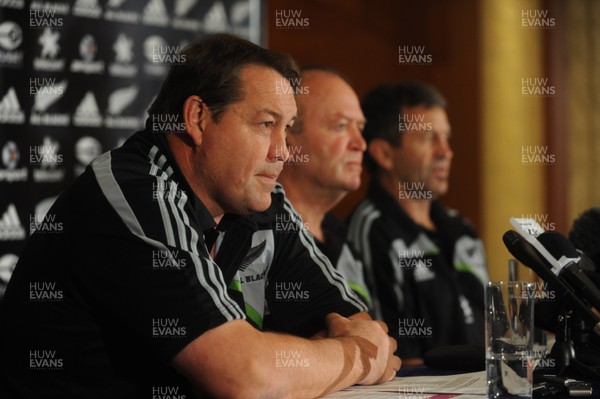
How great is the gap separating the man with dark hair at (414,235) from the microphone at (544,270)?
5.25 feet

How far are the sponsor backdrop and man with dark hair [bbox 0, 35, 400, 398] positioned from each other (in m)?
1.07

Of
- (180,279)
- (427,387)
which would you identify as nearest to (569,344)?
(427,387)

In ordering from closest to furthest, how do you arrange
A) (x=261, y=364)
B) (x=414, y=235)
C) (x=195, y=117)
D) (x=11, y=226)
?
(x=261, y=364) → (x=195, y=117) → (x=11, y=226) → (x=414, y=235)

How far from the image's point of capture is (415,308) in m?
3.30

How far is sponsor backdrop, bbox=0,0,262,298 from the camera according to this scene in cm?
275

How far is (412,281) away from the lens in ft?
10.9

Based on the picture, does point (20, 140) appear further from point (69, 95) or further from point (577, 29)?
point (577, 29)

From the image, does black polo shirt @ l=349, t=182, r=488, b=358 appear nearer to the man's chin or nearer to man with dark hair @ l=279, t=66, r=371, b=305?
man with dark hair @ l=279, t=66, r=371, b=305

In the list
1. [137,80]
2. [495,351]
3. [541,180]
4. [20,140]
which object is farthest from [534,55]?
[495,351]

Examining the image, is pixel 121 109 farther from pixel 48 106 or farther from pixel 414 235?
pixel 414 235

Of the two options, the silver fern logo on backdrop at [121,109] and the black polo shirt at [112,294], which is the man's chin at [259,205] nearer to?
the black polo shirt at [112,294]

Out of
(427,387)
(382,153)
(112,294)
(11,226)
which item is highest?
(382,153)

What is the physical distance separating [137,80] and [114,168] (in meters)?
1.52

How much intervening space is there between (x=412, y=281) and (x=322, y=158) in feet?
2.21
